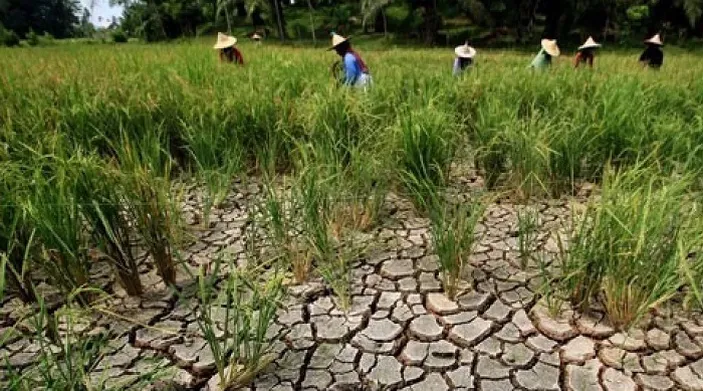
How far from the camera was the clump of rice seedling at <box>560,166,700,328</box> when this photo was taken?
1812 millimetres

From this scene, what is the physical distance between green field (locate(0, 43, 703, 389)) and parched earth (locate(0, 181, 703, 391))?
91mm

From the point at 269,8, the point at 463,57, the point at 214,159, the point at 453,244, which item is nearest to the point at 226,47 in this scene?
the point at 463,57

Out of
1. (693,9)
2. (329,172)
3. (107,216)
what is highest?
(107,216)

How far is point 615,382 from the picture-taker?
170 centimetres

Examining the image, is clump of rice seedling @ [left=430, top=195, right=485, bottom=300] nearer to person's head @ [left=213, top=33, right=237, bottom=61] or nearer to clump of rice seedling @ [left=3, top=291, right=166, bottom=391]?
clump of rice seedling @ [left=3, top=291, right=166, bottom=391]

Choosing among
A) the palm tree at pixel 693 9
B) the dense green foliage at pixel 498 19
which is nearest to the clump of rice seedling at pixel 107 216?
the dense green foliage at pixel 498 19

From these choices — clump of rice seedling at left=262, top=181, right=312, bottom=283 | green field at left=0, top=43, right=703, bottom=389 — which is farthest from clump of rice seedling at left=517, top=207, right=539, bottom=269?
clump of rice seedling at left=262, top=181, right=312, bottom=283

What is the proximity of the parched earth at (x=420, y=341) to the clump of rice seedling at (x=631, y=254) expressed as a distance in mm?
120

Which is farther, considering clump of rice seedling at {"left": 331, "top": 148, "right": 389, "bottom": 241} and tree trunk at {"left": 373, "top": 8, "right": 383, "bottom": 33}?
tree trunk at {"left": 373, "top": 8, "right": 383, "bottom": 33}

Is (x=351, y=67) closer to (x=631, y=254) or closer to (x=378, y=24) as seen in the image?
(x=631, y=254)

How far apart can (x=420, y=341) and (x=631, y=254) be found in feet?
2.67

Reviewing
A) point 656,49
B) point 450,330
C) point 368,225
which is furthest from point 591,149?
point 656,49

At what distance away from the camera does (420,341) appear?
1918 mm

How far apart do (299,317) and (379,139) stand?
4.76 ft
